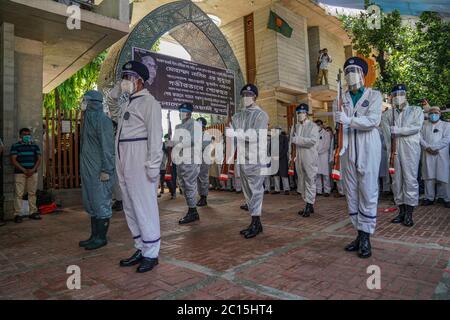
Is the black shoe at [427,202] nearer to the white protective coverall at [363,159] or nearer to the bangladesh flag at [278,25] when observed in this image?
the white protective coverall at [363,159]

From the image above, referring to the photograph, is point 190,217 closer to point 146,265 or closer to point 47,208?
point 146,265

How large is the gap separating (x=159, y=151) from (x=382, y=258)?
2658 millimetres

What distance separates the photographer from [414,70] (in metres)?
8.95

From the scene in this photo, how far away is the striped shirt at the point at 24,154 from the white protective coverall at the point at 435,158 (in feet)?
29.0

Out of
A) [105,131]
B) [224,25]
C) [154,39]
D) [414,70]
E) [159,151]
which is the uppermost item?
[224,25]

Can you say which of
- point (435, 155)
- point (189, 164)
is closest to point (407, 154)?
point (435, 155)

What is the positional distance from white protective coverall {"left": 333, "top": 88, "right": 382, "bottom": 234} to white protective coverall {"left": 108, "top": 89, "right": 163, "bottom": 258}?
223cm

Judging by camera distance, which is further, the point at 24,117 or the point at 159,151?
the point at 24,117
